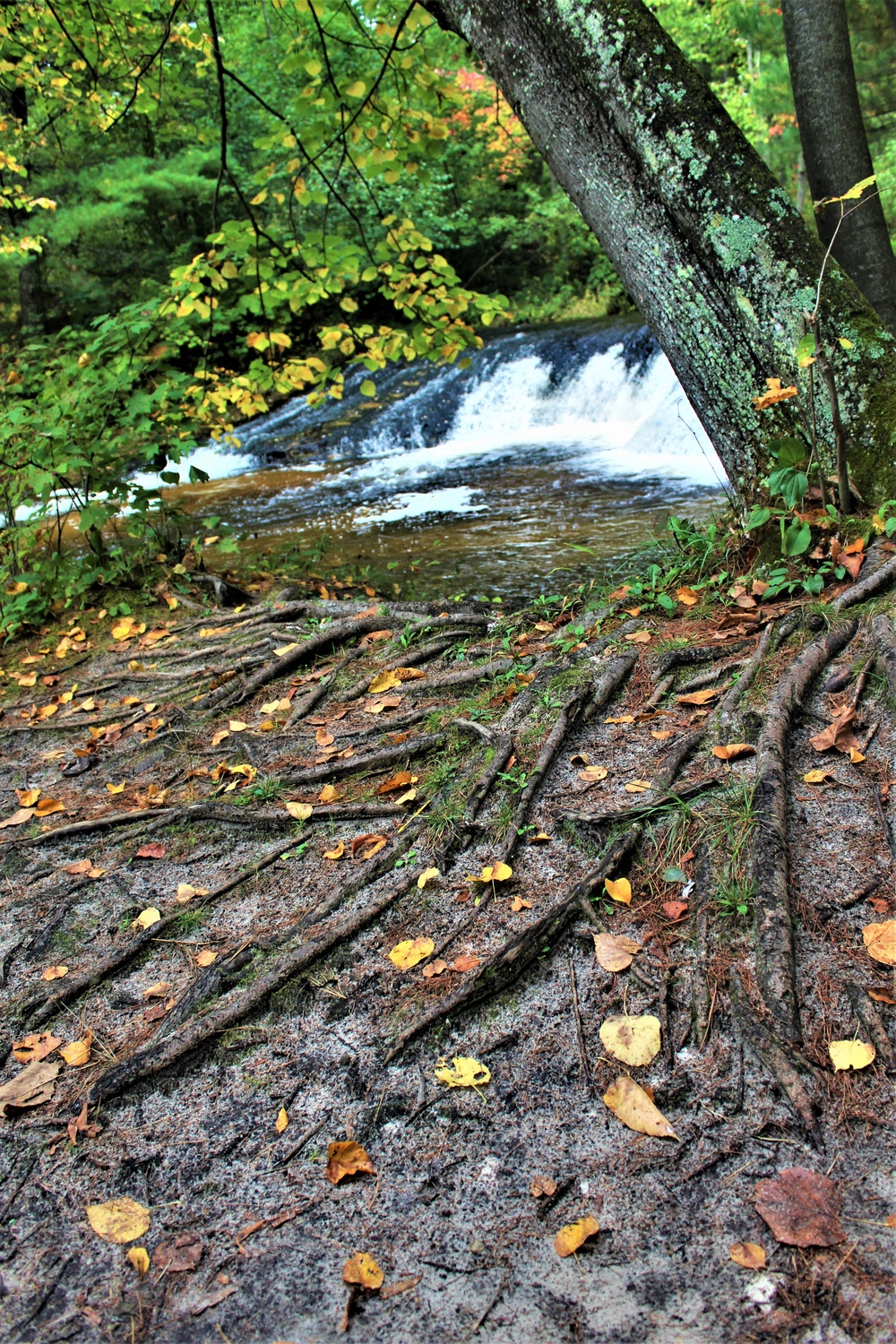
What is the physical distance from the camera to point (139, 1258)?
155 centimetres

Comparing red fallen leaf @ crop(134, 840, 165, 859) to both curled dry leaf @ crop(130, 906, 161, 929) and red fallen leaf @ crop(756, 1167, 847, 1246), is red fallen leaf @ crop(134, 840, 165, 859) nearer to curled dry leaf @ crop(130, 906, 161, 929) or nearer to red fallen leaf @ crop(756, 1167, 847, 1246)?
curled dry leaf @ crop(130, 906, 161, 929)

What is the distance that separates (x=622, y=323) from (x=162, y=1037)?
15028 mm

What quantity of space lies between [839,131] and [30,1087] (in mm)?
7096

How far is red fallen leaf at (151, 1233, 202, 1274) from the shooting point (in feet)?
5.03

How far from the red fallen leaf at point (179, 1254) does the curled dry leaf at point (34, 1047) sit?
73cm

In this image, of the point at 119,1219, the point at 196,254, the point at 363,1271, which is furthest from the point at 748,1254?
the point at 196,254

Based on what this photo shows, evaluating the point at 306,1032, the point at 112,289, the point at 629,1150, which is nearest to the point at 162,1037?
the point at 306,1032

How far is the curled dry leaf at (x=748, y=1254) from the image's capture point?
1368mm

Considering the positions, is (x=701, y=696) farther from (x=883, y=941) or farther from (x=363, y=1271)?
(x=363, y=1271)

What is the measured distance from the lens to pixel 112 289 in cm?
1780

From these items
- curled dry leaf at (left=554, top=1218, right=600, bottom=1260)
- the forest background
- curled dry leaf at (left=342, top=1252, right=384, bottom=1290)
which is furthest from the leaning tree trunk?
curled dry leaf at (left=342, top=1252, right=384, bottom=1290)

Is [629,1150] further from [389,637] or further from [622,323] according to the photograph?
[622,323]

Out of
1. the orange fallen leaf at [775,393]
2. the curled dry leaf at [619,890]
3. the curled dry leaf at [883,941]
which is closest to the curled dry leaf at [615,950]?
the curled dry leaf at [619,890]

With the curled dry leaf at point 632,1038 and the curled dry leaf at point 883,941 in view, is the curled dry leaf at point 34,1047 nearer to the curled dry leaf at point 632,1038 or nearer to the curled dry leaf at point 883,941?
the curled dry leaf at point 632,1038
